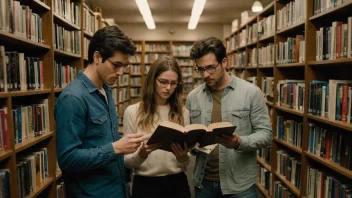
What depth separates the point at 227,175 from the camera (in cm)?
176

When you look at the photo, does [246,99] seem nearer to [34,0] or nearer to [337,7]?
[337,7]

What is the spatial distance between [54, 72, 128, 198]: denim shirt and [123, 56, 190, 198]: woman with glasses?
123 millimetres

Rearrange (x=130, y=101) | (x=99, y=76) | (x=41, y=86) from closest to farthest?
(x=99, y=76), (x=41, y=86), (x=130, y=101)

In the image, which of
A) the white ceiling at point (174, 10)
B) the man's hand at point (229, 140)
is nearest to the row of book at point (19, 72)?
the man's hand at point (229, 140)

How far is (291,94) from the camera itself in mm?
2979

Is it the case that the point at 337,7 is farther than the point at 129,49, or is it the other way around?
the point at 337,7

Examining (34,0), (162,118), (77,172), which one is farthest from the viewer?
(34,0)

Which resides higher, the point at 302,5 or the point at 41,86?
the point at 302,5

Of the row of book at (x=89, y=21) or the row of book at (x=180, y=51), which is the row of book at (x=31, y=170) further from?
the row of book at (x=180, y=51)

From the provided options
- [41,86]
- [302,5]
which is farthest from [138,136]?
[302,5]

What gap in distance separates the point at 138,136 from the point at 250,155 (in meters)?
0.80

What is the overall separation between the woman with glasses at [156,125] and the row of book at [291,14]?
1.54 meters

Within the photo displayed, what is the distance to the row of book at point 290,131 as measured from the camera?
2.82 m

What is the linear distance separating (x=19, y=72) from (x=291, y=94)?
2397 mm
